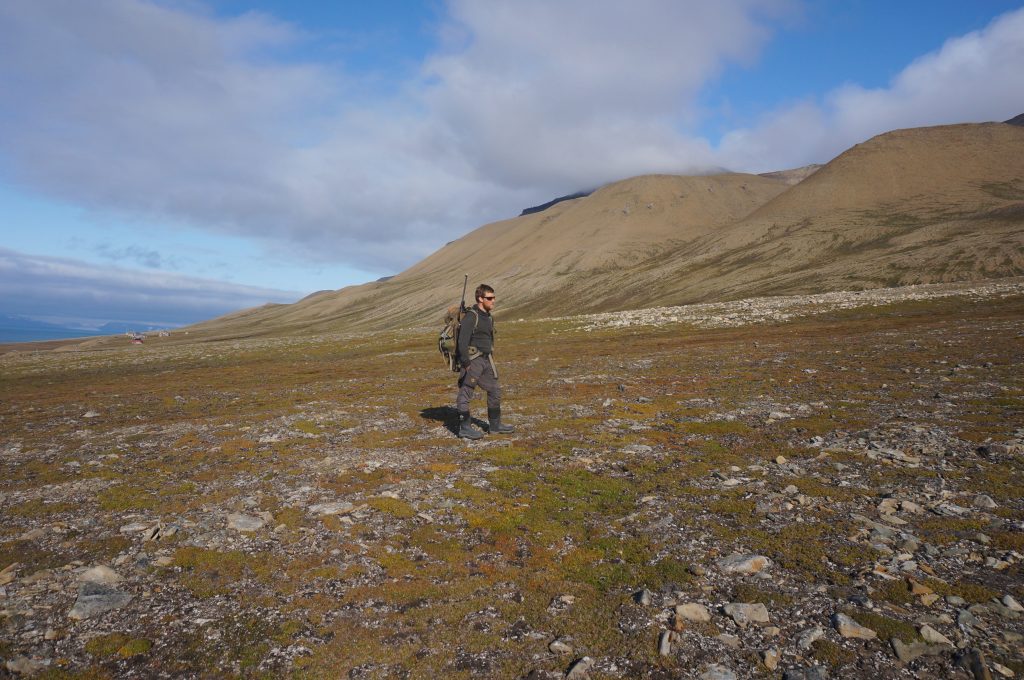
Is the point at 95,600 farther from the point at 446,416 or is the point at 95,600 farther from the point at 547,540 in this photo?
the point at 446,416

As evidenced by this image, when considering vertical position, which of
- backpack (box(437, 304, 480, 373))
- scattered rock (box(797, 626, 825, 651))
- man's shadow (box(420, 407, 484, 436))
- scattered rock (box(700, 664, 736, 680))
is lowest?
scattered rock (box(700, 664, 736, 680))

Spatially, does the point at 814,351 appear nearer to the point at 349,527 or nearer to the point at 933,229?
the point at 349,527

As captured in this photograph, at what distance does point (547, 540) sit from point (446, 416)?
40.9 ft

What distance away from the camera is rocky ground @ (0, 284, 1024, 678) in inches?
268

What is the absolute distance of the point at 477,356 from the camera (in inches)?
688

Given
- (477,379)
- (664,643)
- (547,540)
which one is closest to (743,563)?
(664,643)

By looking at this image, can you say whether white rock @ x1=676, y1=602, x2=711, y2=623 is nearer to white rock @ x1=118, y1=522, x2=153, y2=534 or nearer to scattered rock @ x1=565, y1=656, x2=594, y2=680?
scattered rock @ x1=565, y1=656, x2=594, y2=680

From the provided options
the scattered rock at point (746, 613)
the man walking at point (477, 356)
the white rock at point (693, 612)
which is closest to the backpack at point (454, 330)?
the man walking at point (477, 356)

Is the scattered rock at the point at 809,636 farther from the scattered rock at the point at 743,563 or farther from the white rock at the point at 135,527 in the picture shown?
the white rock at the point at 135,527

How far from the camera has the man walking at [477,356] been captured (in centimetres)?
1720

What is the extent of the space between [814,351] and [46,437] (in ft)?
131

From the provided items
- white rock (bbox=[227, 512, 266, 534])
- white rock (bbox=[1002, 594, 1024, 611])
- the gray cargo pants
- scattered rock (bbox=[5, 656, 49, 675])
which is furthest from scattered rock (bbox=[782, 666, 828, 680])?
the gray cargo pants

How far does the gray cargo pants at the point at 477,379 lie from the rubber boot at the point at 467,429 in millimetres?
193

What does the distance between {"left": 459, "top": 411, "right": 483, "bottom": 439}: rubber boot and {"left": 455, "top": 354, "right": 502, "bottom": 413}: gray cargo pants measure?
19 centimetres
